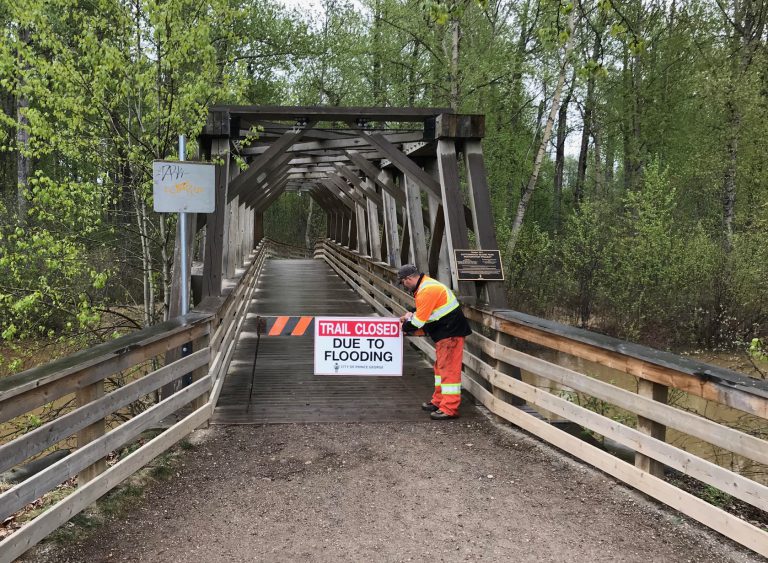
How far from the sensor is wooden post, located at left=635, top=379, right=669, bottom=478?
3.77 m

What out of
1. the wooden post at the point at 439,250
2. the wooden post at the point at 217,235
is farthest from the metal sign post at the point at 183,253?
the wooden post at the point at 439,250

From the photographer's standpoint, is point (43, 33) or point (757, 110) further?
point (757, 110)

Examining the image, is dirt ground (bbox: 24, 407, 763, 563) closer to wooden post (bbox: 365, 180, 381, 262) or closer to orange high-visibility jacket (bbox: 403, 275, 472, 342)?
orange high-visibility jacket (bbox: 403, 275, 472, 342)

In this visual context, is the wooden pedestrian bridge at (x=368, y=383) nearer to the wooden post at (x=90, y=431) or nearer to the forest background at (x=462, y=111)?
the wooden post at (x=90, y=431)

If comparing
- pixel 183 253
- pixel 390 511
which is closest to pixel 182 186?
pixel 183 253

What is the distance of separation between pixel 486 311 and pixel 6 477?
409 cm

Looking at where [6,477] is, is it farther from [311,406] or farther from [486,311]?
[486,311]

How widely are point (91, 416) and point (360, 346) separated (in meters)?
2.95

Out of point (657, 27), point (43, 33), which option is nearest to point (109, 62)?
point (43, 33)

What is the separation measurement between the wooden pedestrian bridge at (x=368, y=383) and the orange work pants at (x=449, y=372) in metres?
0.20

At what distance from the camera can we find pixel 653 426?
12.4 ft

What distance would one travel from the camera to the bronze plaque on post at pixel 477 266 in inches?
258

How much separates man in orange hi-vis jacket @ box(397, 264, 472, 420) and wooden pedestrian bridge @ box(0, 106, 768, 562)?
0.24 metres

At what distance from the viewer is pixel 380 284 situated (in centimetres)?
1173
